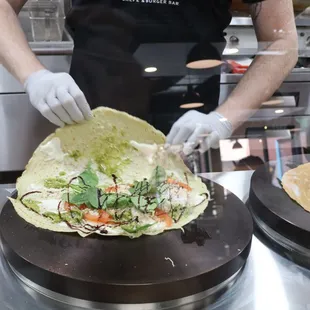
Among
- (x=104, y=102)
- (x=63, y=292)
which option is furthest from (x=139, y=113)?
(x=63, y=292)

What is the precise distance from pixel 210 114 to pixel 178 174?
0.47 feet

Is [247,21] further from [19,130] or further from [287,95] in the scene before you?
[19,130]

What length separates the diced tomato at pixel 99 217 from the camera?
0.77 m

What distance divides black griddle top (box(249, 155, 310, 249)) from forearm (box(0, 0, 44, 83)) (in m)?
0.57

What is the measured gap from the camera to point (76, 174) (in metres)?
0.91

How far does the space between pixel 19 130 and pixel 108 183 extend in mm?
347

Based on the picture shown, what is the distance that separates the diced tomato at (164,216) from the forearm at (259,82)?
0.77 feet

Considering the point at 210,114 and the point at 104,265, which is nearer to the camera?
the point at 104,265

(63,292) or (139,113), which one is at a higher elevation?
(139,113)

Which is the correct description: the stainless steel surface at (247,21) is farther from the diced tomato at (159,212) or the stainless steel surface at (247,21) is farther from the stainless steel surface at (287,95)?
the diced tomato at (159,212)

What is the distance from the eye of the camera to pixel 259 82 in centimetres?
93

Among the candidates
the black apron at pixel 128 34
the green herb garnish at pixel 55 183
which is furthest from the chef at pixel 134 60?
the green herb garnish at pixel 55 183

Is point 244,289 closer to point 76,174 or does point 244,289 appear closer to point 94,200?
point 94,200

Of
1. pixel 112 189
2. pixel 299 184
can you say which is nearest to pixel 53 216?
pixel 112 189
